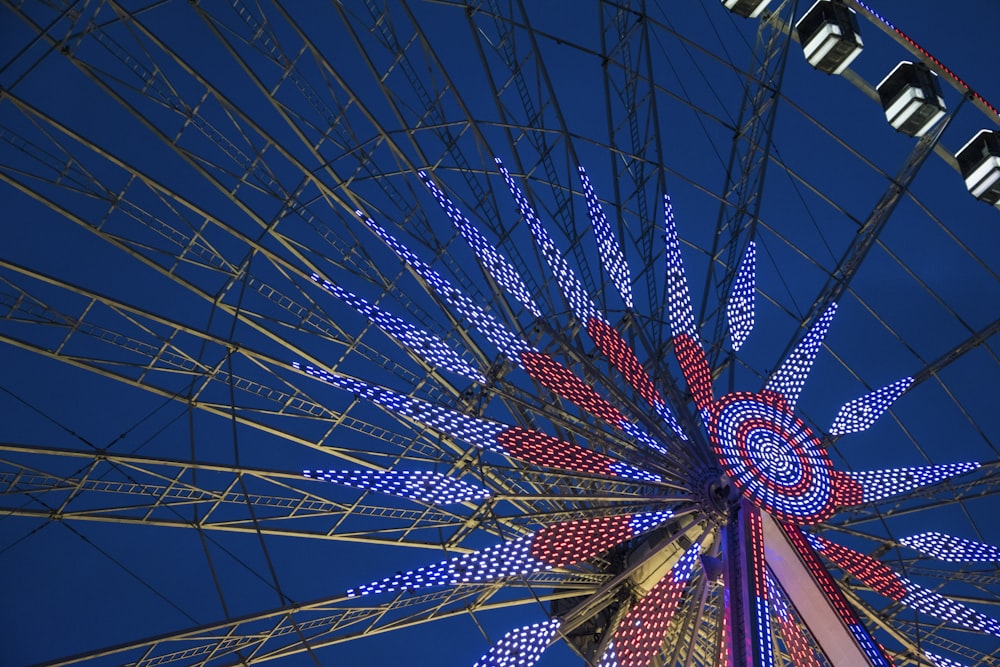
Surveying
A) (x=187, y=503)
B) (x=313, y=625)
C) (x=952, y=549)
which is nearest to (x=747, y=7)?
(x=952, y=549)

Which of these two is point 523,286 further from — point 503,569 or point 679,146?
point 679,146

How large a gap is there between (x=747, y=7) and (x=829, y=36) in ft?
4.45

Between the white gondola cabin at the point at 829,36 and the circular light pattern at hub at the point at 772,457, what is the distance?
4726 millimetres

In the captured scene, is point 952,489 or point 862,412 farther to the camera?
point 862,412

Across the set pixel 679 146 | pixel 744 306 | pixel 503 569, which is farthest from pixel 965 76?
pixel 503 569

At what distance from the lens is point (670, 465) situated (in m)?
12.7

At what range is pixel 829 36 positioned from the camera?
13242mm

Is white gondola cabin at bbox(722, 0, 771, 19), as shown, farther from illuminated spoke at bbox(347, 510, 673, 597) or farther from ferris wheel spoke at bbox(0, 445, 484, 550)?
ferris wheel spoke at bbox(0, 445, 484, 550)

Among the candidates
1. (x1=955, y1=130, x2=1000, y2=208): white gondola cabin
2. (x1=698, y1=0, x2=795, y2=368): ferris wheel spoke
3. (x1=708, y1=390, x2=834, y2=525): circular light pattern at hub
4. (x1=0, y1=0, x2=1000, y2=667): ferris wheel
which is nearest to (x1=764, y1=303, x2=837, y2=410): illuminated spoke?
(x1=0, y1=0, x2=1000, y2=667): ferris wheel

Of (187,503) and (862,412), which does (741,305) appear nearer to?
(862,412)

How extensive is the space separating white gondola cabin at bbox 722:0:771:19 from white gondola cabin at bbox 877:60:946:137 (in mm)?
1998

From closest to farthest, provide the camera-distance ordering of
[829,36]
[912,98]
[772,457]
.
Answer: [772,457]
[829,36]
[912,98]

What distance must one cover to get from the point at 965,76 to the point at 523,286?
32852 mm

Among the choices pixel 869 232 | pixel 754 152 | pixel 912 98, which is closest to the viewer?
pixel 912 98
